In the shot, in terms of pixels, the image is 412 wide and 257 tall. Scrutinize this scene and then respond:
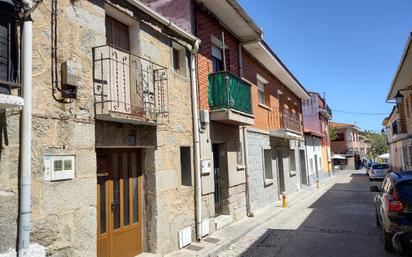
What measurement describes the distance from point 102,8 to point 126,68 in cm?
110

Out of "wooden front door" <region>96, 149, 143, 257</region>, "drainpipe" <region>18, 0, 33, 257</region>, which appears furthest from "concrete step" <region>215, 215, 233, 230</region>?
"drainpipe" <region>18, 0, 33, 257</region>

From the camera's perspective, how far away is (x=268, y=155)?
14.9 metres

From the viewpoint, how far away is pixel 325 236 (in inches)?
342

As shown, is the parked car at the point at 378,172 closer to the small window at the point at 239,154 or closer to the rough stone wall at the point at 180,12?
the small window at the point at 239,154

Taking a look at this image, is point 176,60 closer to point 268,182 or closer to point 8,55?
point 8,55

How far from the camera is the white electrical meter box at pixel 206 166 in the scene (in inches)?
331

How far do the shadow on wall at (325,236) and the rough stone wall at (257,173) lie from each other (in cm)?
105

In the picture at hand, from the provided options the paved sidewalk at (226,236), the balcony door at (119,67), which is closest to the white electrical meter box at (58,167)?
the balcony door at (119,67)

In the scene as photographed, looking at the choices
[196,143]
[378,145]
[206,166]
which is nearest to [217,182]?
[206,166]

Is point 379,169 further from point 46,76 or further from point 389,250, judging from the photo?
point 46,76

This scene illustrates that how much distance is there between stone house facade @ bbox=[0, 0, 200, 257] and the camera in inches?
175

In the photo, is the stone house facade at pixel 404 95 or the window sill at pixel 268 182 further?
the window sill at pixel 268 182

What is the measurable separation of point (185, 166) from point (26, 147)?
4.42 m

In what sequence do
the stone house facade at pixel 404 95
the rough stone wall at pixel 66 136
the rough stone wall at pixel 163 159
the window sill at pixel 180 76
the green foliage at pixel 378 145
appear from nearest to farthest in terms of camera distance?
the rough stone wall at pixel 66 136
the rough stone wall at pixel 163 159
the window sill at pixel 180 76
the stone house facade at pixel 404 95
the green foliage at pixel 378 145
